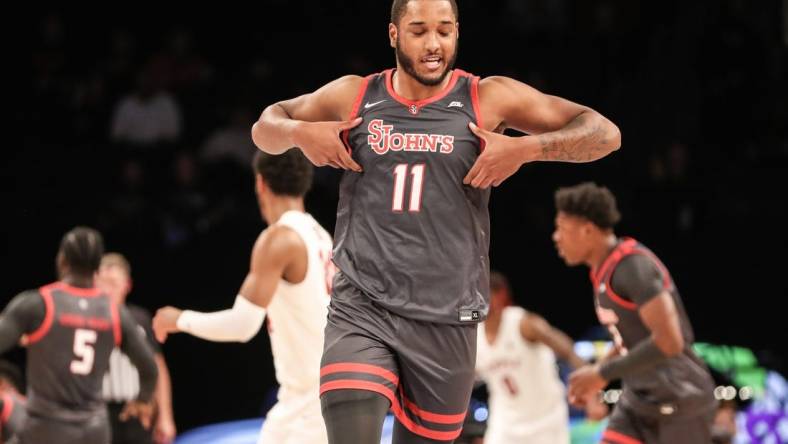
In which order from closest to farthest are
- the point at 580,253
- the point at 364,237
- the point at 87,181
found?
the point at 364,237
the point at 580,253
the point at 87,181

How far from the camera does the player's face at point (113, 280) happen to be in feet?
26.9

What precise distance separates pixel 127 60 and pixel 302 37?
5.29 ft

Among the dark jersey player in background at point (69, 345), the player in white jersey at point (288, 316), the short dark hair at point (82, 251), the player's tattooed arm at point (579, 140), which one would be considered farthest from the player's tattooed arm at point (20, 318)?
the player's tattooed arm at point (579, 140)

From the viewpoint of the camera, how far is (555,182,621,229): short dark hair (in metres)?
6.07

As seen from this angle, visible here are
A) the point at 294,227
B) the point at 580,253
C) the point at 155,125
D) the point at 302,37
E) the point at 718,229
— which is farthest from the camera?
the point at 302,37

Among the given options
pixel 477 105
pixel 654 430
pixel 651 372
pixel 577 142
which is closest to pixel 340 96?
pixel 477 105

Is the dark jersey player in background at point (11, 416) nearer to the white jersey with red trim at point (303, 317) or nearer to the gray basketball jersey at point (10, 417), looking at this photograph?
the gray basketball jersey at point (10, 417)

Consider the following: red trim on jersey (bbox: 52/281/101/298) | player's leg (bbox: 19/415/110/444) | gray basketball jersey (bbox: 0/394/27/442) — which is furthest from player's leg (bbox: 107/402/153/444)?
red trim on jersey (bbox: 52/281/101/298)

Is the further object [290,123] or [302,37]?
[302,37]

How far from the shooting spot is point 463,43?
36.3 ft

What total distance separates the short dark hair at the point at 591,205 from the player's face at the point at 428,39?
2.12m

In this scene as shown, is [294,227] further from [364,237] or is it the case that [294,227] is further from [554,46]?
[554,46]

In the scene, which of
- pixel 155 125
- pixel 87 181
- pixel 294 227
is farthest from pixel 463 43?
pixel 294 227

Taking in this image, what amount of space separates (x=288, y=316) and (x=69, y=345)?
1.97 m
